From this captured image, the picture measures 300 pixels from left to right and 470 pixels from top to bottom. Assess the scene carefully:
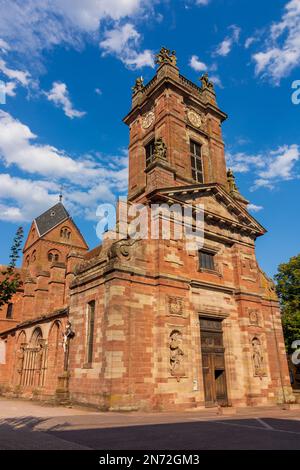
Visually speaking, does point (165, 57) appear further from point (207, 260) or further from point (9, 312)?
point (9, 312)

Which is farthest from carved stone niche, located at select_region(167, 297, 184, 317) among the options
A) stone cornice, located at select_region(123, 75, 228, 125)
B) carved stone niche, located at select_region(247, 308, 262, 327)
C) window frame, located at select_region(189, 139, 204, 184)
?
stone cornice, located at select_region(123, 75, 228, 125)

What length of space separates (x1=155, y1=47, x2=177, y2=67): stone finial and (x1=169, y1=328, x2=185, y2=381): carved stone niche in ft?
59.6

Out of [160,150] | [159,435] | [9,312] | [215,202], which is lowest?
[159,435]

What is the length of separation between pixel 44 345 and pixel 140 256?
9299mm

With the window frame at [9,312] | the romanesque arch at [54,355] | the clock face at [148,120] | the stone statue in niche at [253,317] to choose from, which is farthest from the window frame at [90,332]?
the window frame at [9,312]

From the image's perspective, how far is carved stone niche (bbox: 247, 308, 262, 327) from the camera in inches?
738

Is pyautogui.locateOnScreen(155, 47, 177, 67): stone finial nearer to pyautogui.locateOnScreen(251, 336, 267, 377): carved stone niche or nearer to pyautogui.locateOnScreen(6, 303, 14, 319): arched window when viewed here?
pyautogui.locateOnScreen(251, 336, 267, 377): carved stone niche

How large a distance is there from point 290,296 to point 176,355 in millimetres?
20424

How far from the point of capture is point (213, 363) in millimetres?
16719

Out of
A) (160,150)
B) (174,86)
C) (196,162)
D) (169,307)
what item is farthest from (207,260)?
(174,86)

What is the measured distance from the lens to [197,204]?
18.5 metres

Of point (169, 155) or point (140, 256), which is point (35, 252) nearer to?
point (169, 155)

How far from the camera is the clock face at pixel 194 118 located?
23.2m

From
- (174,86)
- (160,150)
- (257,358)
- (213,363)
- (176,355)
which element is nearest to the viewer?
(176,355)
